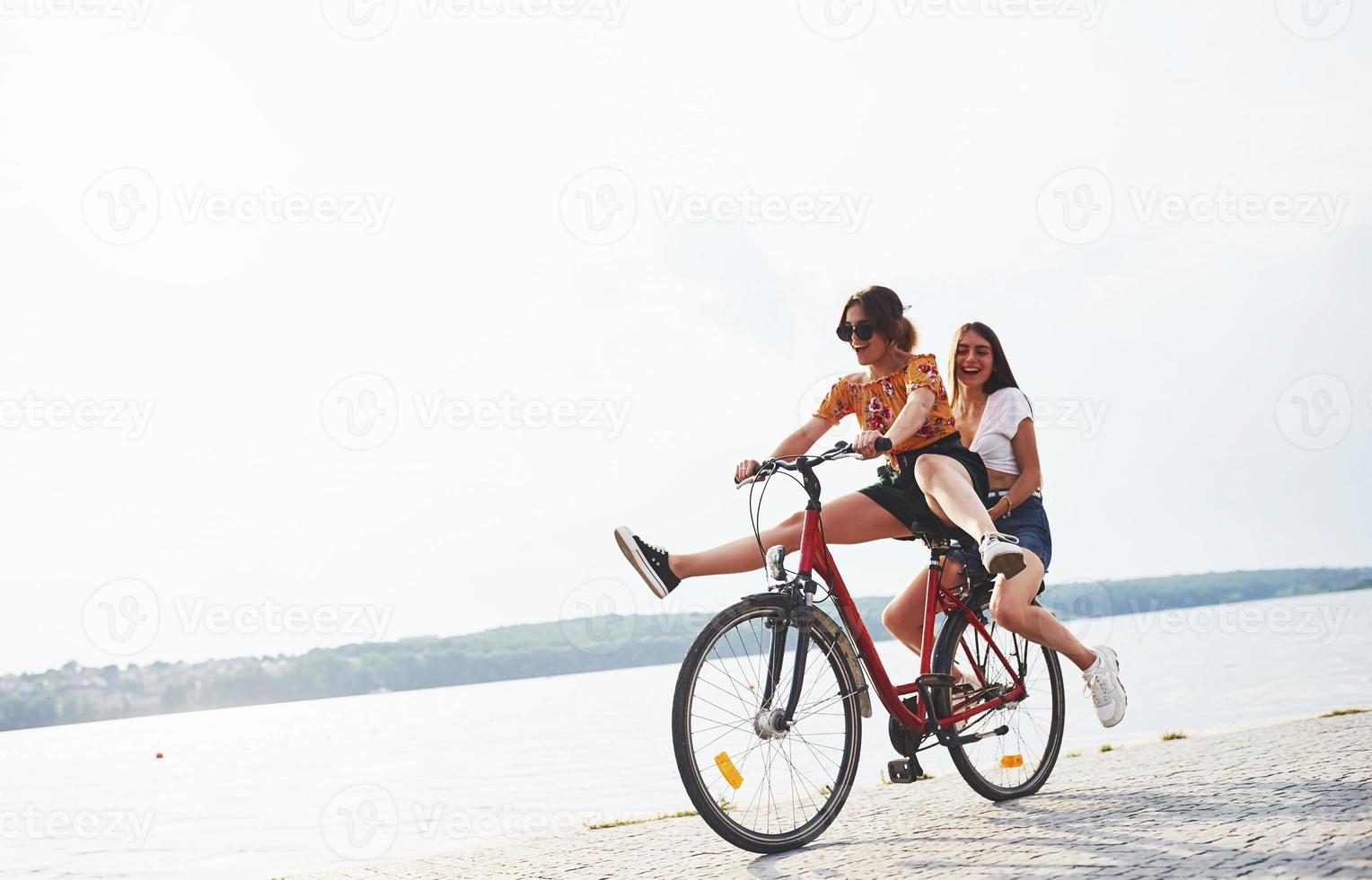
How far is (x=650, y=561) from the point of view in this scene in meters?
4.78

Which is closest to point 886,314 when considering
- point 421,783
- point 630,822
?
point 630,822

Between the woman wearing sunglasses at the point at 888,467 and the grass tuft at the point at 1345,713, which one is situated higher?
the woman wearing sunglasses at the point at 888,467

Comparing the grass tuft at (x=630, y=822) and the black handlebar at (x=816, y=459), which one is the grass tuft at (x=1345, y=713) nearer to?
the grass tuft at (x=630, y=822)

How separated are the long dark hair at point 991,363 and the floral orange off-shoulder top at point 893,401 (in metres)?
0.90

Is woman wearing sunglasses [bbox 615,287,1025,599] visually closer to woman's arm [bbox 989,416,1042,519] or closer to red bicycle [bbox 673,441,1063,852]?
red bicycle [bbox 673,441,1063,852]

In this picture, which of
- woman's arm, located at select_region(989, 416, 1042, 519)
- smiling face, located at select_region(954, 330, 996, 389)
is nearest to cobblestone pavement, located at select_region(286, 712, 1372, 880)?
woman's arm, located at select_region(989, 416, 1042, 519)

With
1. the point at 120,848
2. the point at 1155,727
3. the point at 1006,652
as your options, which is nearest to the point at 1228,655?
the point at 1155,727

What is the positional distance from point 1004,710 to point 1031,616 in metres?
0.56

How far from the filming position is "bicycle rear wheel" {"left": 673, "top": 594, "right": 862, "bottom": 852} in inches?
166

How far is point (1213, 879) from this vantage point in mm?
3242

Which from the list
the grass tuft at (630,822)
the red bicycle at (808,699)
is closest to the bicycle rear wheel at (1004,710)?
the red bicycle at (808,699)

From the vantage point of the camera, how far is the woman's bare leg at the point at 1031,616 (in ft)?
16.7

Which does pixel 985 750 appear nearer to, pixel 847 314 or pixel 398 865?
pixel 847 314

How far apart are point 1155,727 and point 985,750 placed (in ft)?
34.2
